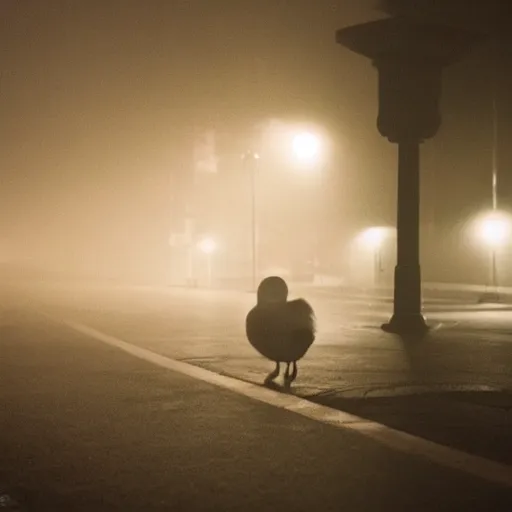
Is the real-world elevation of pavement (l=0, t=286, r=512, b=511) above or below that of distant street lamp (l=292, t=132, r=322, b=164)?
below

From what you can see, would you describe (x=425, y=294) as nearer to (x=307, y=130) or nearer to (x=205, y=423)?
(x=307, y=130)

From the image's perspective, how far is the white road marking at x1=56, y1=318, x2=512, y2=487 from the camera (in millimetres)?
6598

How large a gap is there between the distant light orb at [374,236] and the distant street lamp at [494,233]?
625 cm

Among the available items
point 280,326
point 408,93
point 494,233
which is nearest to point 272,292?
point 280,326

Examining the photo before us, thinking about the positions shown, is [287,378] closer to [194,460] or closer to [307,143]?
[194,460]

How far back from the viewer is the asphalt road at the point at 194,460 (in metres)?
5.70

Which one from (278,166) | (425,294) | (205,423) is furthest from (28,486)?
(278,166)

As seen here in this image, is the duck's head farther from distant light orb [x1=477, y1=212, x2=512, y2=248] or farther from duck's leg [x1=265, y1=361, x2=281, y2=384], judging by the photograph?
distant light orb [x1=477, y1=212, x2=512, y2=248]

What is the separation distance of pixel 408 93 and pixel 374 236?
2760 centimetres

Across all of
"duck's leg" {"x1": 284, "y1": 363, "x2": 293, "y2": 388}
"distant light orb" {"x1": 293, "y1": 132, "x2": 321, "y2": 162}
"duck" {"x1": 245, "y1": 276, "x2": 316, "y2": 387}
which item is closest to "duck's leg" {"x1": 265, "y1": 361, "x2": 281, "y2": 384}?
"duck" {"x1": 245, "y1": 276, "x2": 316, "y2": 387}

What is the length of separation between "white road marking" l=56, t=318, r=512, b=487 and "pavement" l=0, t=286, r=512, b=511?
5.4 inches

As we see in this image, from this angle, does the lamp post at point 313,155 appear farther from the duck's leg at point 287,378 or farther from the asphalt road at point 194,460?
the asphalt road at point 194,460

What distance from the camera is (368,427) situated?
325 inches

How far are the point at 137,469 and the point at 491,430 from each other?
355 cm
